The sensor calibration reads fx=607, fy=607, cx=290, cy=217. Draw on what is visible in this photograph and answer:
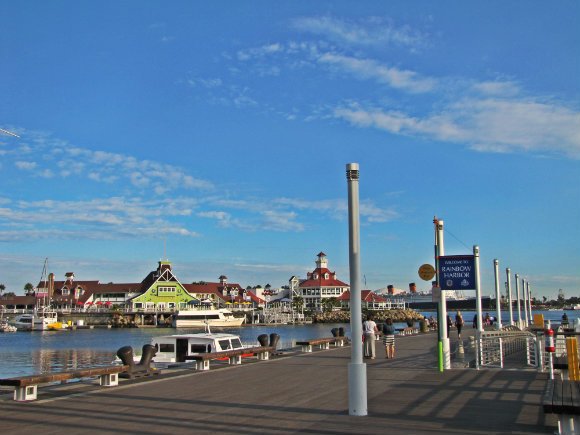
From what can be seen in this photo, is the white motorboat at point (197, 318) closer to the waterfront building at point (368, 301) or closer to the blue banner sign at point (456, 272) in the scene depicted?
the waterfront building at point (368, 301)

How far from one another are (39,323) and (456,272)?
107m

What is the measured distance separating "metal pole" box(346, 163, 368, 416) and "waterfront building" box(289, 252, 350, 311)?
136m

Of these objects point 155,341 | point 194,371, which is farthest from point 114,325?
point 194,371

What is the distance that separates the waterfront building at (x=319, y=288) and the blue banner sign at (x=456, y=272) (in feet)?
418

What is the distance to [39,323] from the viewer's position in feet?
365

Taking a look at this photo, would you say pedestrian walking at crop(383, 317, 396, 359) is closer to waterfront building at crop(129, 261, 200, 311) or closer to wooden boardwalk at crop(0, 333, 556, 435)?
wooden boardwalk at crop(0, 333, 556, 435)

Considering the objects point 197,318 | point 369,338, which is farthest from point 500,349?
point 197,318

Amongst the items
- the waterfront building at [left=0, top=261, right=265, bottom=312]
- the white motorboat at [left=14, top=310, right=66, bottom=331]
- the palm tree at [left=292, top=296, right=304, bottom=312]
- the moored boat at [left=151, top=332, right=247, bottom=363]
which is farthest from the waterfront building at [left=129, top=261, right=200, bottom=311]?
the moored boat at [left=151, top=332, right=247, bottom=363]

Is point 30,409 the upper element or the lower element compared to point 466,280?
A: lower

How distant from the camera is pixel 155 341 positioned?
2778 cm

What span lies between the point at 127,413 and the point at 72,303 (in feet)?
452

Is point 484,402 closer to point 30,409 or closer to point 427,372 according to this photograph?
point 427,372

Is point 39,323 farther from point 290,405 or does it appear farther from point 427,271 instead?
point 290,405

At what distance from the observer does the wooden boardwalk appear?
9.86 meters
